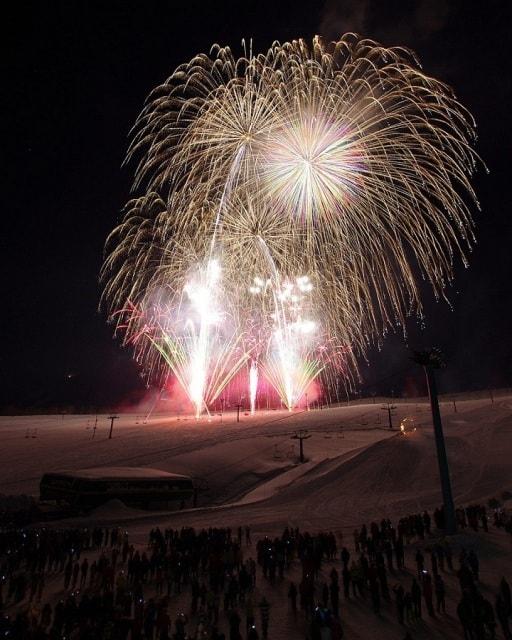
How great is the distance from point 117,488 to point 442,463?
1914 cm

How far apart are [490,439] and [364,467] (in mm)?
13641

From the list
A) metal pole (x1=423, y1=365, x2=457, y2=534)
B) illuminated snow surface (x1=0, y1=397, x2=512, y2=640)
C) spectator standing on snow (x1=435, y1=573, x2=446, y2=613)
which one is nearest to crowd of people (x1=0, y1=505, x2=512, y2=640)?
spectator standing on snow (x1=435, y1=573, x2=446, y2=613)

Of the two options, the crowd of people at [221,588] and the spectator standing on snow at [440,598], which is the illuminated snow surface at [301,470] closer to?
the spectator standing on snow at [440,598]

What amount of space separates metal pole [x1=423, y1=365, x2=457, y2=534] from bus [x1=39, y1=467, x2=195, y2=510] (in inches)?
667

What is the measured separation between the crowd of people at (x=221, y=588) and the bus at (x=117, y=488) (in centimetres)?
848

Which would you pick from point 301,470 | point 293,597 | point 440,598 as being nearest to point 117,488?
point 301,470

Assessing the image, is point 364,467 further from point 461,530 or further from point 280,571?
point 280,571

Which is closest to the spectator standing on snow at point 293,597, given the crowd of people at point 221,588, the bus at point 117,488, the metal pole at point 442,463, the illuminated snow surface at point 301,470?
the crowd of people at point 221,588

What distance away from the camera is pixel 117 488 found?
2648cm

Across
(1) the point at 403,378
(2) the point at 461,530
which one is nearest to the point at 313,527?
(2) the point at 461,530

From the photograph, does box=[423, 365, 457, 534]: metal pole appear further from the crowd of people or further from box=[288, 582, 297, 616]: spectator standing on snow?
box=[288, 582, 297, 616]: spectator standing on snow

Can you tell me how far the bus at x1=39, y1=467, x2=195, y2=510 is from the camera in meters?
25.5

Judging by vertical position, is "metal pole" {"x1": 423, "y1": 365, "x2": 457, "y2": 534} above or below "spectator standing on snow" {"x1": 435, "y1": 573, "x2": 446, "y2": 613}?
above

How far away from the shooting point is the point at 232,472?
35125 millimetres
